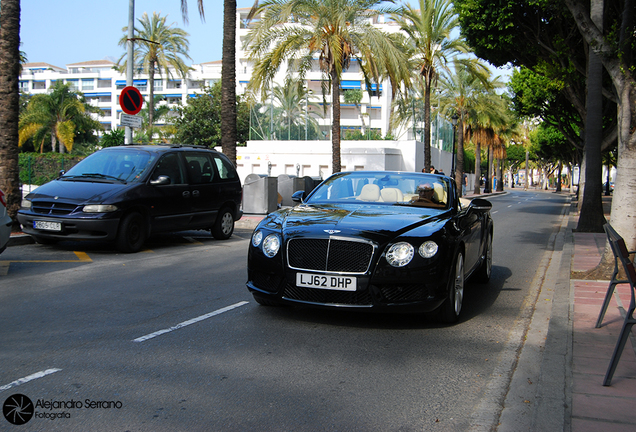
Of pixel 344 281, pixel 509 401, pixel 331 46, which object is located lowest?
pixel 509 401

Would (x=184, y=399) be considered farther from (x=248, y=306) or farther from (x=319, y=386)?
(x=248, y=306)

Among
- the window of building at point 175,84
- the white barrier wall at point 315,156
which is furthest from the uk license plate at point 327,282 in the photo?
the window of building at point 175,84

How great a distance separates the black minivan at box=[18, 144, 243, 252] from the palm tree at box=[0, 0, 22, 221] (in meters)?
1.64

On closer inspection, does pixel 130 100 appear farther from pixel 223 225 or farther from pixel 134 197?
pixel 134 197

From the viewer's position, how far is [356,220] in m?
5.59

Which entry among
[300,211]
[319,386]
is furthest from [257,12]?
[319,386]

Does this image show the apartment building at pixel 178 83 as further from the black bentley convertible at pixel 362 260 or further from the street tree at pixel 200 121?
the black bentley convertible at pixel 362 260

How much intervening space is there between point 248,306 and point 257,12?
1797cm

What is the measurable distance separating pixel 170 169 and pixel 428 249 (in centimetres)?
714

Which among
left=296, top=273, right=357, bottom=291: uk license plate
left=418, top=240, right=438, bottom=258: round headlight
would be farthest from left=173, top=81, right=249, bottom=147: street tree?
left=418, top=240, right=438, bottom=258: round headlight

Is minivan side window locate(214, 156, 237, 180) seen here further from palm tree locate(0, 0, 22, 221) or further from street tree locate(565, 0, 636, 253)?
street tree locate(565, 0, 636, 253)

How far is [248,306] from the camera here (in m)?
6.24

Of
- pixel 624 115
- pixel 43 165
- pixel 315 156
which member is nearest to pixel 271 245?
pixel 624 115

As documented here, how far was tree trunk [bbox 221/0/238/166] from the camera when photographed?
1708cm
